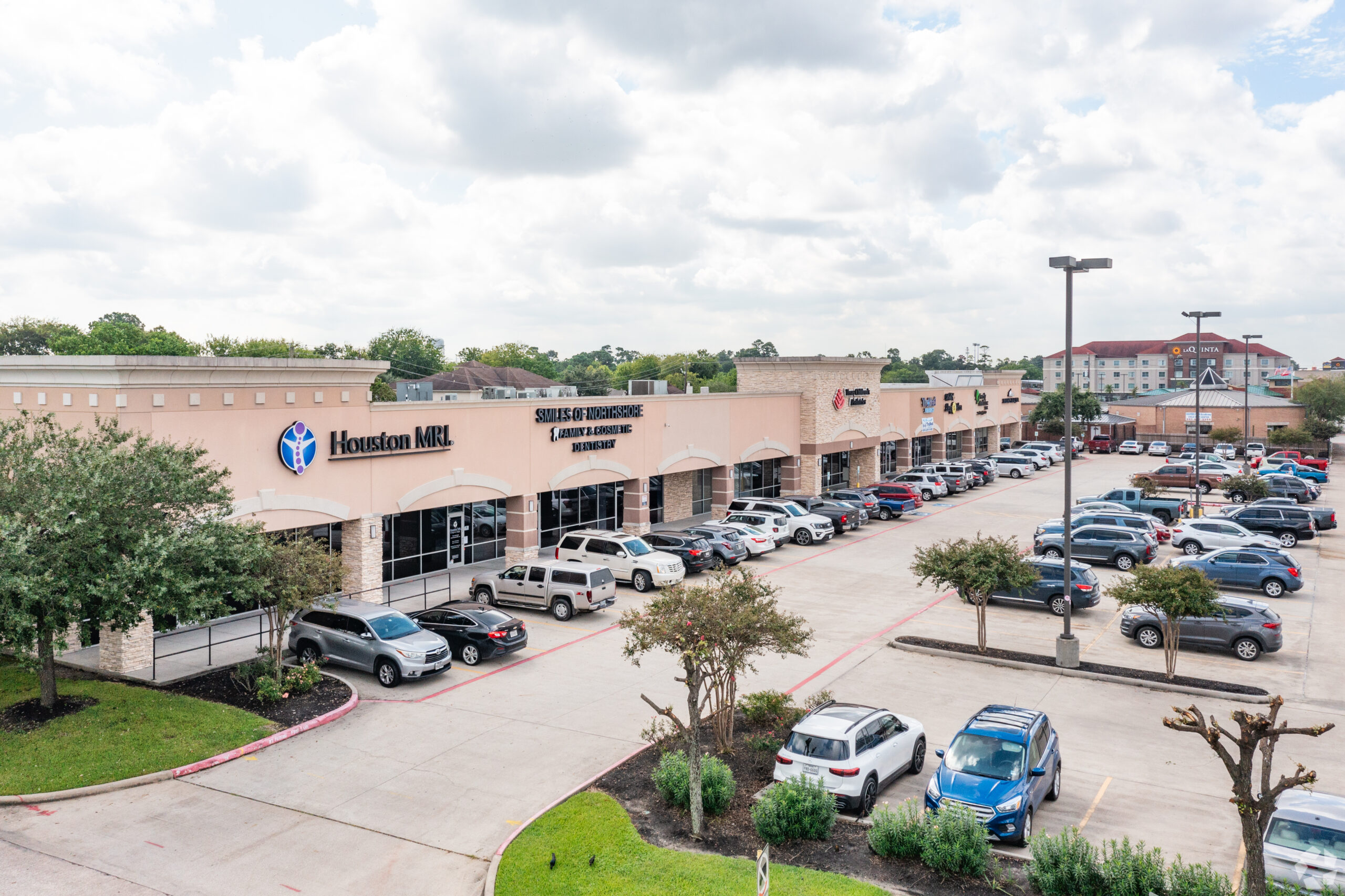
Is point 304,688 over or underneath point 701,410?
underneath

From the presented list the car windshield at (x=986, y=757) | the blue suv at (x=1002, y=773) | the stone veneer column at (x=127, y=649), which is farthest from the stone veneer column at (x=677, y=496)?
the car windshield at (x=986, y=757)

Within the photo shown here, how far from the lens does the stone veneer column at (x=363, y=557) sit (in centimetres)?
2861

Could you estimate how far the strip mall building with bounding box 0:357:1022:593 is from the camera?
Answer: 23.8 metres

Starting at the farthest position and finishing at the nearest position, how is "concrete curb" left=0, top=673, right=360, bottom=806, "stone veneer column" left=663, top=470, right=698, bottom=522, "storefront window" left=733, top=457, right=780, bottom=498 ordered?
"storefront window" left=733, top=457, right=780, bottom=498 → "stone veneer column" left=663, top=470, right=698, bottom=522 → "concrete curb" left=0, top=673, right=360, bottom=806

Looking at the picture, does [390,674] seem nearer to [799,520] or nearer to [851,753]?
[851,753]

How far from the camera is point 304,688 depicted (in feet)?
68.1

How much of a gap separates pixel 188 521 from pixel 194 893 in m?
8.96

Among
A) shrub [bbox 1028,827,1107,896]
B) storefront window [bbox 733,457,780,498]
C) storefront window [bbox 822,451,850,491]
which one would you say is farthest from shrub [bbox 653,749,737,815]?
Result: storefront window [bbox 822,451,850,491]

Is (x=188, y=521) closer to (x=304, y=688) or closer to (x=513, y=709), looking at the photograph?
(x=304, y=688)

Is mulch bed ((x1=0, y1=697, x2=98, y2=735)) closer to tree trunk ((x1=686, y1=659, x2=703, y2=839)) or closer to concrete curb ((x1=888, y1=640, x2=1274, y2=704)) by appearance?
tree trunk ((x1=686, y1=659, x2=703, y2=839))

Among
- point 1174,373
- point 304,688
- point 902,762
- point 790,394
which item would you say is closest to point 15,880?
point 304,688

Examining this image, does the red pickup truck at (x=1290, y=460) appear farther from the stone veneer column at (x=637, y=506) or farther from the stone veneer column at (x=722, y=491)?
the stone veneer column at (x=637, y=506)

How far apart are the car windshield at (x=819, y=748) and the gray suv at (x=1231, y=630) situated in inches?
518

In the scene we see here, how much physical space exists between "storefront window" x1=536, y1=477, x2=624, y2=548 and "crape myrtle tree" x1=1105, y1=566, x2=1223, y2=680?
2066cm
